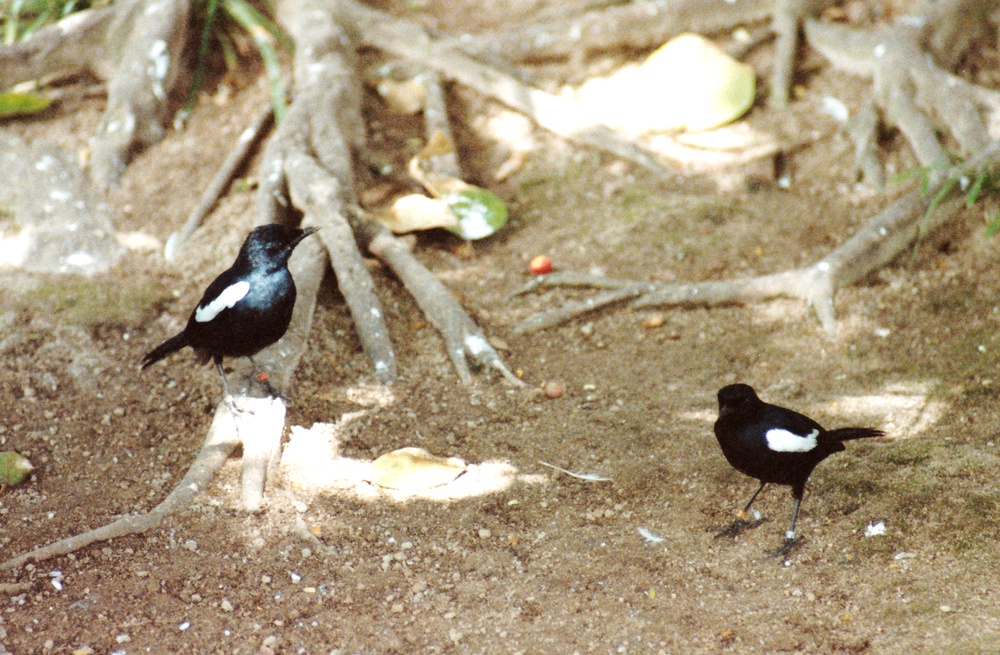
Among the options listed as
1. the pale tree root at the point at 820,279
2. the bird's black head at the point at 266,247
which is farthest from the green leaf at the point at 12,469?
the pale tree root at the point at 820,279

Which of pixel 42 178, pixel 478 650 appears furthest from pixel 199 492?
pixel 42 178

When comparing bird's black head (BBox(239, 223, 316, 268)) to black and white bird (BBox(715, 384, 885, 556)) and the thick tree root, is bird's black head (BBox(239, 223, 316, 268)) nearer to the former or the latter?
black and white bird (BBox(715, 384, 885, 556))

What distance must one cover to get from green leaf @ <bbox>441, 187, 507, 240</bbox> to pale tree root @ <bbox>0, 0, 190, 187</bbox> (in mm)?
2269

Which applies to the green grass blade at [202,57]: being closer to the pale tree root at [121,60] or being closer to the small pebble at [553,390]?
the pale tree root at [121,60]

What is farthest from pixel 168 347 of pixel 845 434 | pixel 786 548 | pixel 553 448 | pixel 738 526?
pixel 845 434

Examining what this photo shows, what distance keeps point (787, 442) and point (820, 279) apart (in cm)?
195

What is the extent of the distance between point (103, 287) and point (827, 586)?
13.5 ft

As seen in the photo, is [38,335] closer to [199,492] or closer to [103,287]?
[103,287]

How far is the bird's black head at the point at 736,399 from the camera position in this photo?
11.8 feet

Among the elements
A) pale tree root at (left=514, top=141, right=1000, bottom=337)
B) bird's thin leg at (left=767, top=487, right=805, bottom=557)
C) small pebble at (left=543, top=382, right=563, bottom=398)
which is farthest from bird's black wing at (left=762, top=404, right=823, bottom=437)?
pale tree root at (left=514, top=141, right=1000, bottom=337)

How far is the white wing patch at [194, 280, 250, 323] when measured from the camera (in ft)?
13.1

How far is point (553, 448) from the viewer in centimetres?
423

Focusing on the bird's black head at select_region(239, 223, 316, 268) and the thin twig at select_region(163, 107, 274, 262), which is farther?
the thin twig at select_region(163, 107, 274, 262)

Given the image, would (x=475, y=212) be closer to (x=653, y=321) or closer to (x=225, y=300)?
(x=653, y=321)
